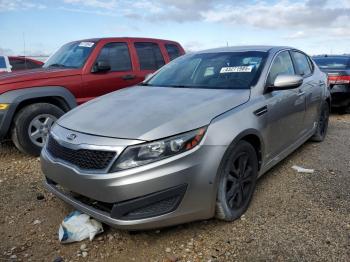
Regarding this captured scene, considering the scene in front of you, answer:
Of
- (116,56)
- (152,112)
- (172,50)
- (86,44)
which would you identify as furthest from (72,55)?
(152,112)

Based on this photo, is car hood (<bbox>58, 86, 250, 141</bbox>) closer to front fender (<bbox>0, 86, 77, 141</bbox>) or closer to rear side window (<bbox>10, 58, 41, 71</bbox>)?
front fender (<bbox>0, 86, 77, 141</bbox>)

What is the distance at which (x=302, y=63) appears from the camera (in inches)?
203

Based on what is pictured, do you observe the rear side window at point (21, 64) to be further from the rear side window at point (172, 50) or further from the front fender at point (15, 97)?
the front fender at point (15, 97)

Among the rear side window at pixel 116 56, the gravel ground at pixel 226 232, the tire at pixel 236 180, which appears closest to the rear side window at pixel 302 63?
the gravel ground at pixel 226 232

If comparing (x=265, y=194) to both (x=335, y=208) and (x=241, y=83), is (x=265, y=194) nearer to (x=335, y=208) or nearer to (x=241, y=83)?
(x=335, y=208)

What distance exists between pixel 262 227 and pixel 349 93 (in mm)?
6042

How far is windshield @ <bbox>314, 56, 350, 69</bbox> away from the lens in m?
8.55

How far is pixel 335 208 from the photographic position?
11.5 feet

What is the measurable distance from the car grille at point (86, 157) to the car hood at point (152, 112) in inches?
6.4

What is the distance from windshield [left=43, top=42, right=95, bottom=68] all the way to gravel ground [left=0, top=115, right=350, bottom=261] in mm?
2375

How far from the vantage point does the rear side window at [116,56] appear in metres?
6.10

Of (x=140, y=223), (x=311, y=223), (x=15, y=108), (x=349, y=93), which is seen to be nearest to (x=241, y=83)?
(x=311, y=223)

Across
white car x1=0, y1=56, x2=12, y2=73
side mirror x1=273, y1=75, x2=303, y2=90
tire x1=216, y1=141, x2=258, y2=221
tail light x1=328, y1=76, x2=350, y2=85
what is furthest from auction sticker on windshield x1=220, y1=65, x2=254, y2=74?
white car x1=0, y1=56, x2=12, y2=73

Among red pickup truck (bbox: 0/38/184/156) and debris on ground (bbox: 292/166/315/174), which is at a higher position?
red pickup truck (bbox: 0/38/184/156)
